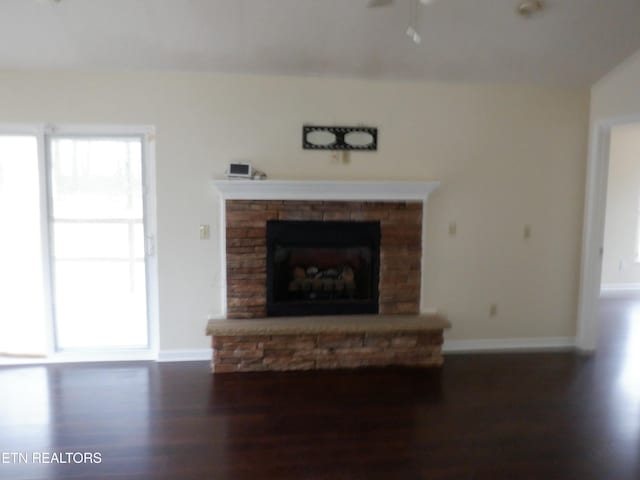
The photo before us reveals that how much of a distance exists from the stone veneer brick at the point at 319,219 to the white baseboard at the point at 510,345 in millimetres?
540


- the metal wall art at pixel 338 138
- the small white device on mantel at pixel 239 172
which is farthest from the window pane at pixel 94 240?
the metal wall art at pixel 338 138

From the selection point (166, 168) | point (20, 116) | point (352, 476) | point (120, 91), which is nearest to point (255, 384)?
point (352, 476)

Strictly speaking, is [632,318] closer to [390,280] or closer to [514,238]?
[514,238]

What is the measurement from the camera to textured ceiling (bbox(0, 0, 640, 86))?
3.01 meters

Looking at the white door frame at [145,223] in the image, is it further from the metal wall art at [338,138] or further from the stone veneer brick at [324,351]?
the metal wall art at [338,138]

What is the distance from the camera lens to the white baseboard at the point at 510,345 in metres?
4.13

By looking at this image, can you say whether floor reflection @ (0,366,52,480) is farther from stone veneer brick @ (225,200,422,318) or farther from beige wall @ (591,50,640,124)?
beige wall @ (591,50,640,124)

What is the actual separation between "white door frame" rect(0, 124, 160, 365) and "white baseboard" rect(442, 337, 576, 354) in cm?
262

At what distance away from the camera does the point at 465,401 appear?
318 cm

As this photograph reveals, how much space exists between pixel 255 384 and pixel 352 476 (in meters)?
1.29

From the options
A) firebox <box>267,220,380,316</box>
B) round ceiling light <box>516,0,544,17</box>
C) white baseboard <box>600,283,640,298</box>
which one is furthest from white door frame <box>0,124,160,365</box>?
white baseboard <box>600,283,640,298</box>

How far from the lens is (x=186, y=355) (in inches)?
153

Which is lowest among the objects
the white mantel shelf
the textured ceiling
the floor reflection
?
the floor reflection

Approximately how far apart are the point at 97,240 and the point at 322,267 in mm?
1932
